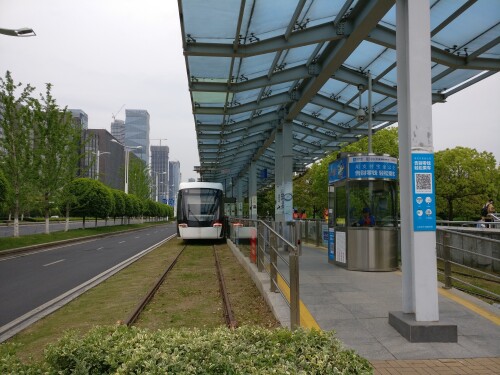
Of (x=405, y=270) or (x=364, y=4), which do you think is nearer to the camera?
(x=405, y=270)

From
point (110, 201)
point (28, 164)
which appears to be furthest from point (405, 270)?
point (110, 201)

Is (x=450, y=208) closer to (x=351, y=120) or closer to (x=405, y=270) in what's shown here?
(x=351, y=120)

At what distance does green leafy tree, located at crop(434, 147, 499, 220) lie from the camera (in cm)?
3772

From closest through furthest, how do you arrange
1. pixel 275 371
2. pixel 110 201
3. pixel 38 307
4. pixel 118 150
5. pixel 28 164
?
1. pixel 275 371
2. pixel 38 307
3. pixel 28 164
4. pixel 110 201
5. pixel 118 150

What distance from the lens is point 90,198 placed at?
3459cm

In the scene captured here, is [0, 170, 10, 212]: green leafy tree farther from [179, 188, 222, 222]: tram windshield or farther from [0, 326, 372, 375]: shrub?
[0, 326, 372, 375]: shrub

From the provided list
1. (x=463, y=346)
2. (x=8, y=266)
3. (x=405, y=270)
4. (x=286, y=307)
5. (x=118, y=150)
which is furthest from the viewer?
(x=118, y=150)

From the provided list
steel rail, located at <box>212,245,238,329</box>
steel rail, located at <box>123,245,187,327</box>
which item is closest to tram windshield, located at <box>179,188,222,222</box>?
steel rail, located at <box>123,245,187,327</box>

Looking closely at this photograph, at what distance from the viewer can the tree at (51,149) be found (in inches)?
1019

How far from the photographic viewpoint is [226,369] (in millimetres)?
2600

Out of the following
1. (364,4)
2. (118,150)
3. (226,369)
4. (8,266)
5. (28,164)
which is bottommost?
(8,266)

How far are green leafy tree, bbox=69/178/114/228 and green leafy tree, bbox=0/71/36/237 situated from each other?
770 cm

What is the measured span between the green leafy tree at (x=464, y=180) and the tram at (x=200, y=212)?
23.9 meters

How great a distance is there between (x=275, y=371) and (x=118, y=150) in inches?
6426
